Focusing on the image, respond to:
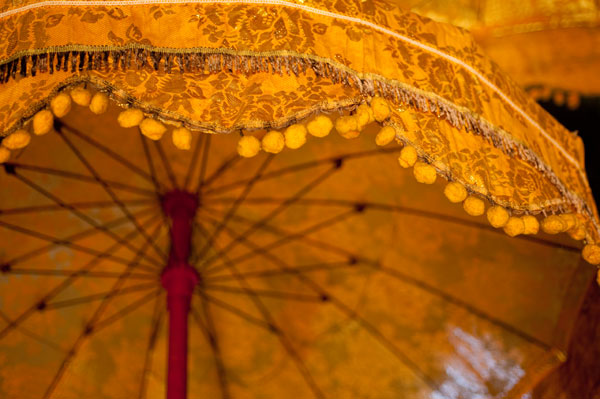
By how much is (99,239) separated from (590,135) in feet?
7.61

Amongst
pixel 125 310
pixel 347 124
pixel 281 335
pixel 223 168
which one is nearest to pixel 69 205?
pixel 125 310

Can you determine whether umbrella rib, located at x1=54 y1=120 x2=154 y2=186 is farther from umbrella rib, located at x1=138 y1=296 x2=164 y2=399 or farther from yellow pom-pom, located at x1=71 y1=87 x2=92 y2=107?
yellow pom-pom, located at x1=71 y1=87 x2=92 y2=107

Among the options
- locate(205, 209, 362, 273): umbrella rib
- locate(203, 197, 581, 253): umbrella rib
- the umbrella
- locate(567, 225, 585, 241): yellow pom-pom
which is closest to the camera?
locate(567, 225, 585, 241): yellow pom-pom

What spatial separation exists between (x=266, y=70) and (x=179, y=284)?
1.20 m

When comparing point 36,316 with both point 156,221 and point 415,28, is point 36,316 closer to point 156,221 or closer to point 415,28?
point 156,221

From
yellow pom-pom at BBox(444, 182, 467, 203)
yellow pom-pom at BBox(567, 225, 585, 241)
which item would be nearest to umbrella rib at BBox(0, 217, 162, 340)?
yellow pom-pom at BBox(444, 182, 467, 203)

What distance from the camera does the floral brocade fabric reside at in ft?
5.35

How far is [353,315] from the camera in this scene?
3098mm

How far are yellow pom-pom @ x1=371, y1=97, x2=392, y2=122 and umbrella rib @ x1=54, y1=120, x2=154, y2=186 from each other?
151 cm

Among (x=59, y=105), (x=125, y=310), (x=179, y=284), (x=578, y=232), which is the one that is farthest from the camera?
(x=125, y=310)

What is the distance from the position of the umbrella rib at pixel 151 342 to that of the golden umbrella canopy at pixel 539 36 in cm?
163

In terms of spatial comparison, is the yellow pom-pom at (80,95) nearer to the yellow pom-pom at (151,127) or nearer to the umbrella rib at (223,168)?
the yellow pom-pom at (151,127)

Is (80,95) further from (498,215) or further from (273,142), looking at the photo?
(498,215)

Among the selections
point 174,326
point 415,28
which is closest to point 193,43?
point 415,28
